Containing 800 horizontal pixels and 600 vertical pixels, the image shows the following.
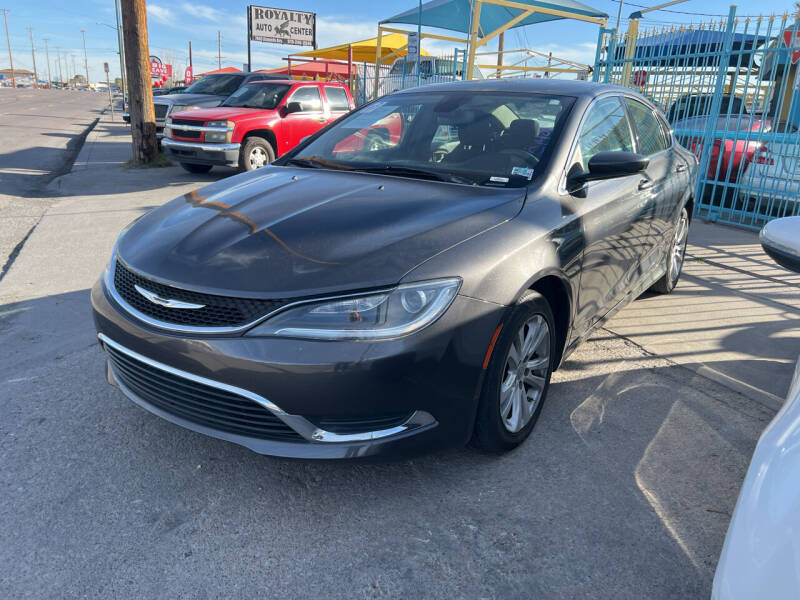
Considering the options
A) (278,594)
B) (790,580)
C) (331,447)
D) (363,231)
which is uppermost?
(363,231)

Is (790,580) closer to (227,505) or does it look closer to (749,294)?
(227,505)

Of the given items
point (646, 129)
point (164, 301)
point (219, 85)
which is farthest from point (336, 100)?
point (164, 301)

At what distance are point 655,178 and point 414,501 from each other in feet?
8.91

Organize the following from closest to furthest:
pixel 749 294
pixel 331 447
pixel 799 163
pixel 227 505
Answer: pixel 331 447 → pixel 227 505 → pixel 749 294 → pixel 799 163

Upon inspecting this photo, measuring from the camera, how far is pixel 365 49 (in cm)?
2448

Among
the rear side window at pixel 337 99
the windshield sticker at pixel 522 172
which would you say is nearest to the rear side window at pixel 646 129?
the windshield sticker at pixel 522 172

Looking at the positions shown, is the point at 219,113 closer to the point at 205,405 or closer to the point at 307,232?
the point at 307,232

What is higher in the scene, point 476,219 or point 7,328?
point 476,219

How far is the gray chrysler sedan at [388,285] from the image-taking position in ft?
7.11

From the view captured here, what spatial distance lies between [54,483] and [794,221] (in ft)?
9.82

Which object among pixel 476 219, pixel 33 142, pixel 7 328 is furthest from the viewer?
pixel 33 142

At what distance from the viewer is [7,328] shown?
4094 mm

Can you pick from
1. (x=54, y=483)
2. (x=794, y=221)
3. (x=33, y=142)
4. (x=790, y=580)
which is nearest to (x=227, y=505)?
(x=54, y=483)

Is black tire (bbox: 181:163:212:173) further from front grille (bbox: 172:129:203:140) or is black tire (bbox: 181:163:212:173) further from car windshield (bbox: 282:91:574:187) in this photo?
car windshield (bbox: 282:91:574:187)
